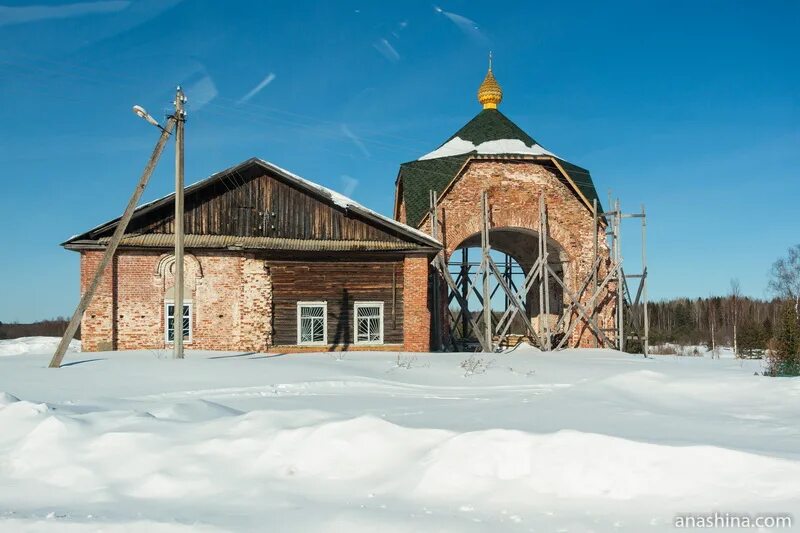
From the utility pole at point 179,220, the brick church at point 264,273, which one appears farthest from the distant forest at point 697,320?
the utility pole at point 179,220

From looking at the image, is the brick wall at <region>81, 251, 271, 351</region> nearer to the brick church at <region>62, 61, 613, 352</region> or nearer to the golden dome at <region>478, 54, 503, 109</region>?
the brick church at <region>62, 61, 613, 352</region>

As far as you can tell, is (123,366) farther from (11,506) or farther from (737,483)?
(737,483)

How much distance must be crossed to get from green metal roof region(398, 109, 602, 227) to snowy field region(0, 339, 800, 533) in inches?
547

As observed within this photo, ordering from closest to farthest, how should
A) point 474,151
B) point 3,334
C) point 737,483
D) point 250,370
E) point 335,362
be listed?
point 737,483 → point 250,370 → point 335,362 → point 474,151 → point 3,334

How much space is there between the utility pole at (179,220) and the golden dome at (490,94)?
1533 cm

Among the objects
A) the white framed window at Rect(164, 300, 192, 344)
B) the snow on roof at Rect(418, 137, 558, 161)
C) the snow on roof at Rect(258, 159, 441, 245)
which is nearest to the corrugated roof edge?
the snow on roof at Rect(258, 159, 441, 245)

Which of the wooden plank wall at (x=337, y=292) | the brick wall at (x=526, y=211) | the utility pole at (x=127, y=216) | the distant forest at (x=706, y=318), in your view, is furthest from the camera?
the distant forest at (x=706, y=318)

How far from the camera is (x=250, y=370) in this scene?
11.6m

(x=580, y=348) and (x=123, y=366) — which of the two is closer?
(x=123, y=366)

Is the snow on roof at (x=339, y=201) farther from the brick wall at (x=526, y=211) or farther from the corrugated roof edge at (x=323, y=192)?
the brick wall at (x=526, y=211)

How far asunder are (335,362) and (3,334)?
189ft

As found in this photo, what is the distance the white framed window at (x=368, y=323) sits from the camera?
17.7 metres

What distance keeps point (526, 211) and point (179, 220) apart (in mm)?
12064

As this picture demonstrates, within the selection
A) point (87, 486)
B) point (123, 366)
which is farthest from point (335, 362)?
point (87, 486)
